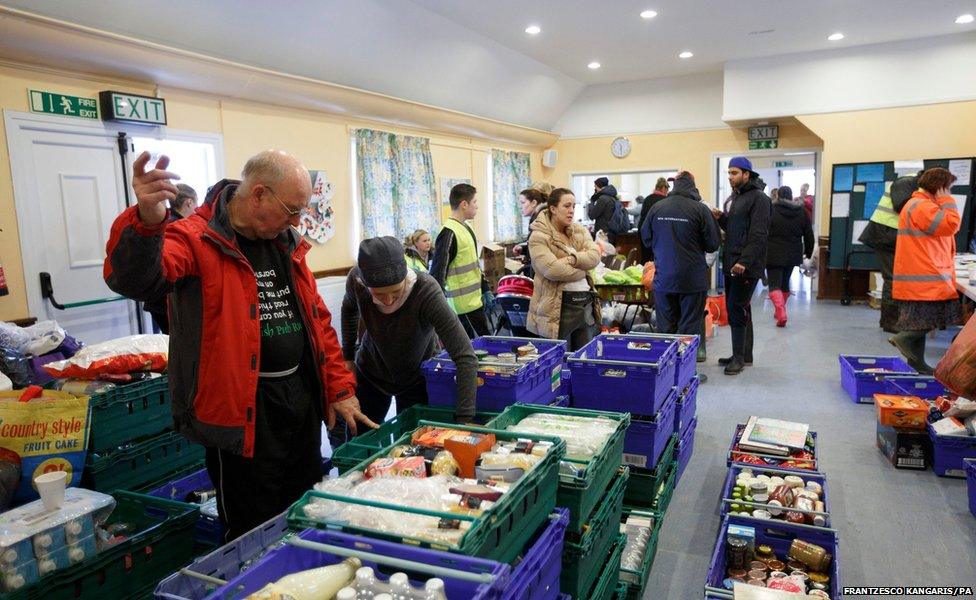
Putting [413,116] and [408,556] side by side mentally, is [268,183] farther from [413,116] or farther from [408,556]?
[413,116]

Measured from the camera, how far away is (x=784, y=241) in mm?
7242

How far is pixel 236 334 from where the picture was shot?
179 centimetres

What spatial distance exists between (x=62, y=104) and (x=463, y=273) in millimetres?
2905

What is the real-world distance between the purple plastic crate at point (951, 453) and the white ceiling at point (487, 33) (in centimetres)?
489

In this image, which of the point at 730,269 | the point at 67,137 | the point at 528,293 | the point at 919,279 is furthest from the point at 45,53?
the point at 919,279

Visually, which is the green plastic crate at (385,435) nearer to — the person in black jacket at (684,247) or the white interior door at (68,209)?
the person in black jacket at (684,247)

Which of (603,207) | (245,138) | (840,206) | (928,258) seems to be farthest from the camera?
(840,206)

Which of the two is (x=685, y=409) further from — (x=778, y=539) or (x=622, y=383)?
(x=778, y=539)

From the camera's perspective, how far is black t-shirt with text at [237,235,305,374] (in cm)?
192

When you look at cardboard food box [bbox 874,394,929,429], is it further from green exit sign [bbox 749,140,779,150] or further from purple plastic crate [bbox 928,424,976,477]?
green exit sign [bbox 749,140,779,150]

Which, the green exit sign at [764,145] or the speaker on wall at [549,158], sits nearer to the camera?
the green exit sign at [764,145]

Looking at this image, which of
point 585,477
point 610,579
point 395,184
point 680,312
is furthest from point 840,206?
point 585,477

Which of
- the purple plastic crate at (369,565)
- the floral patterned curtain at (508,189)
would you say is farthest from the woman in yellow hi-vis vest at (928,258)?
the floral patterned curtain at (508,189)

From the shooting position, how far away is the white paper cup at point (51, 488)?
1944 mm
